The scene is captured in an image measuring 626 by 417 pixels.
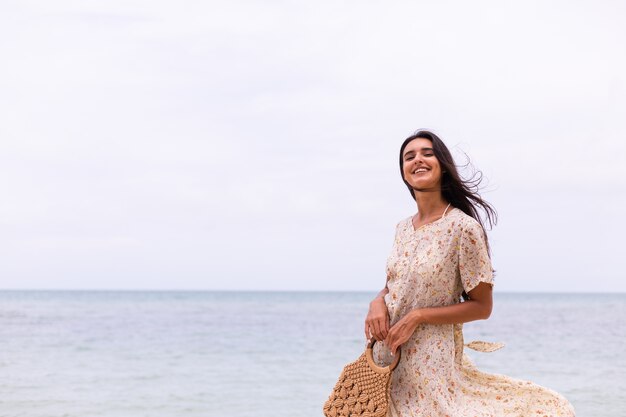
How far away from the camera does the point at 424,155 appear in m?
2.95

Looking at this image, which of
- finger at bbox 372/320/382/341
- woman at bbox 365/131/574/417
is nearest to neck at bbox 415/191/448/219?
woman at bbox 365/131/574/417

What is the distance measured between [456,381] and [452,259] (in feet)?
1.53

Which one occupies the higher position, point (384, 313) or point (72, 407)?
point (384, 313)

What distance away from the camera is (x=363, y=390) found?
2.90m

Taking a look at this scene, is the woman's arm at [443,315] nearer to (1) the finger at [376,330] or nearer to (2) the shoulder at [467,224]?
(1) the finger at [376,330]

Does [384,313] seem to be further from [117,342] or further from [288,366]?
[117,342]

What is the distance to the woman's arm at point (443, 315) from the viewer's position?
111 inches

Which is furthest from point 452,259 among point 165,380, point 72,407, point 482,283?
point 165,380

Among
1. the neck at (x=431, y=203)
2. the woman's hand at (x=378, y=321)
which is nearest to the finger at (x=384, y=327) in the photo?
the woman's hand at (x=378, y=321)

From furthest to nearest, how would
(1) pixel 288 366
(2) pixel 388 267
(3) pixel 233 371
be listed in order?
(1) pixel 288 366
(3) pixel 233 371
(2) pixel 388 267

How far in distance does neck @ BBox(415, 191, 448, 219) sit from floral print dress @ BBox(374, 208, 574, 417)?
0.19ft

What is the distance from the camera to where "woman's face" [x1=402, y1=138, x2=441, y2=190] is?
292 centimetres

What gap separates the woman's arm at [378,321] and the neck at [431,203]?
0.38 m

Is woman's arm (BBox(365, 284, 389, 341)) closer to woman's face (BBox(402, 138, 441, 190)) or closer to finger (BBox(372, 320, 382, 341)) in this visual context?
finger (BBox(372, 320, 382, 341))
